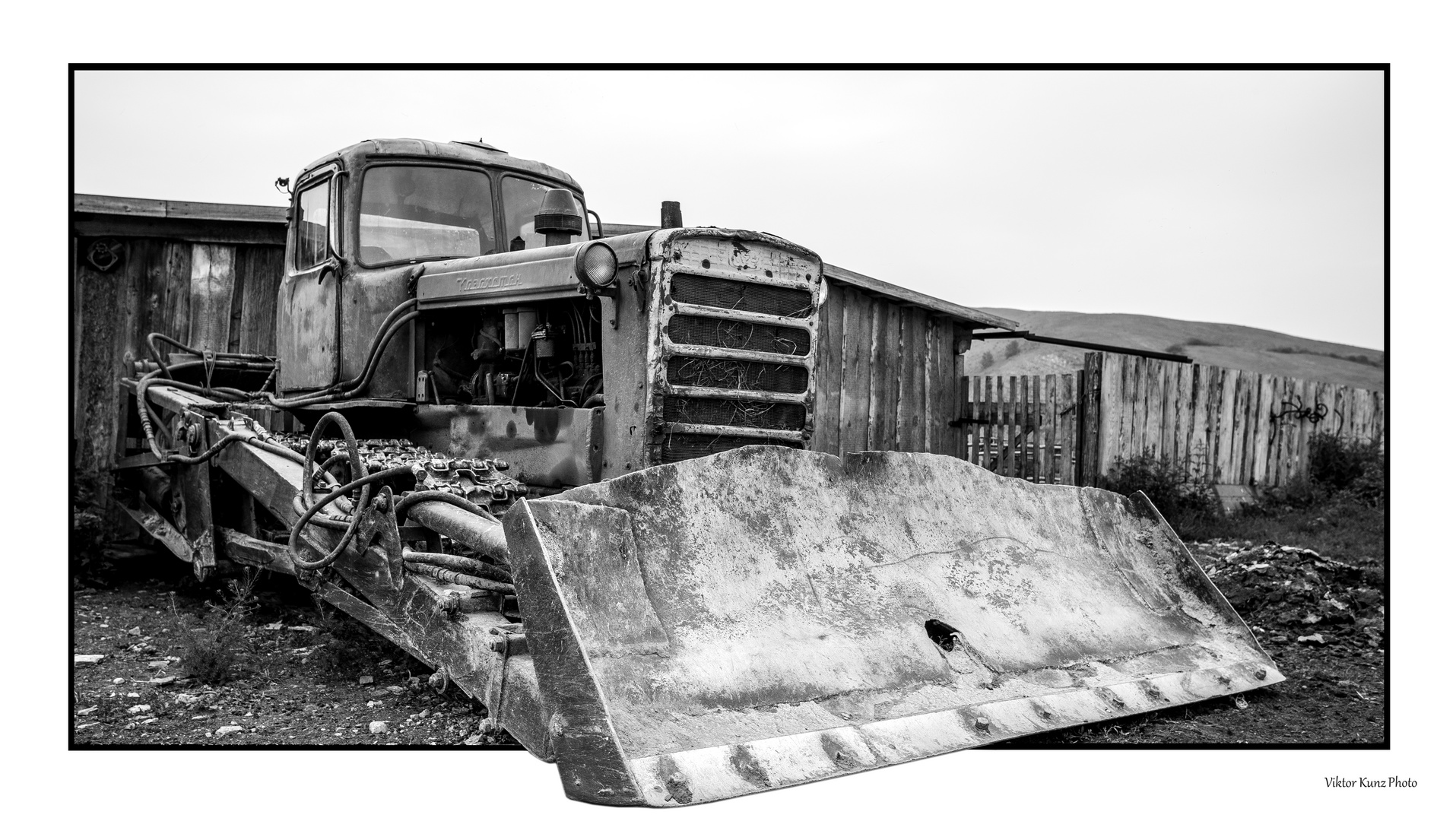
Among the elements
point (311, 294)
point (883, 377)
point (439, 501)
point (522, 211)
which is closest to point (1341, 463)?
point (883, 377)

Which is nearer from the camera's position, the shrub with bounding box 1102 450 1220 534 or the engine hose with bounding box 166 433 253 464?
the engine hose with bounding box 166 433 253 464

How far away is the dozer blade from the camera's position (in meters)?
3.51

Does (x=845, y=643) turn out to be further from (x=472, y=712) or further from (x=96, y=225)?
(x=96, y=225)

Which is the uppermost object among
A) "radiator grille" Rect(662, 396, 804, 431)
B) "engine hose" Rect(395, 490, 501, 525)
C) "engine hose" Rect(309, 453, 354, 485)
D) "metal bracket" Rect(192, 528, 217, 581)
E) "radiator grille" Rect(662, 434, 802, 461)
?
"radiator grille" Rect(662, 396, 804, 431)

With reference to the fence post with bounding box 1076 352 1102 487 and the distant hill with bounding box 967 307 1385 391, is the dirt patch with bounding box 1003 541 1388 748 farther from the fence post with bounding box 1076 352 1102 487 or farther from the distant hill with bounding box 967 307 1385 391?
the distant hill with bounding box 967 307 1385 391

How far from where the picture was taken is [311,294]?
7.02 metres

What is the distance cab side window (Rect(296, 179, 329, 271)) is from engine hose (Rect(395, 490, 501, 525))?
2711mm

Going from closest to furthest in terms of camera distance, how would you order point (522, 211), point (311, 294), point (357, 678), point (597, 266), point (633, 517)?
point (633, 517) < point (597, 266) < point (357, 678) < point (522, 211) < point (311, 294)

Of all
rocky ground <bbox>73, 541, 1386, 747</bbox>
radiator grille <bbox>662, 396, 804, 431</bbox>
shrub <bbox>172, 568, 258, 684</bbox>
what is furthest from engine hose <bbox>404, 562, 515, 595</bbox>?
shrub <bbox>172, 568, 258, 684</bbox>

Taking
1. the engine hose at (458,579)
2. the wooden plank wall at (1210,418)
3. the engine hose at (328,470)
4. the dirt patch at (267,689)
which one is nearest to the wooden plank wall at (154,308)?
the dirt patch at (267,689)

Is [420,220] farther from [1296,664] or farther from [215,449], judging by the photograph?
[1296,664]

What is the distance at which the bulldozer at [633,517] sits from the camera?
3715mm

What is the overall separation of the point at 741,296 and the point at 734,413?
53cm

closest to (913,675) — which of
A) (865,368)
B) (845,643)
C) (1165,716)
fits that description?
(845,643)
